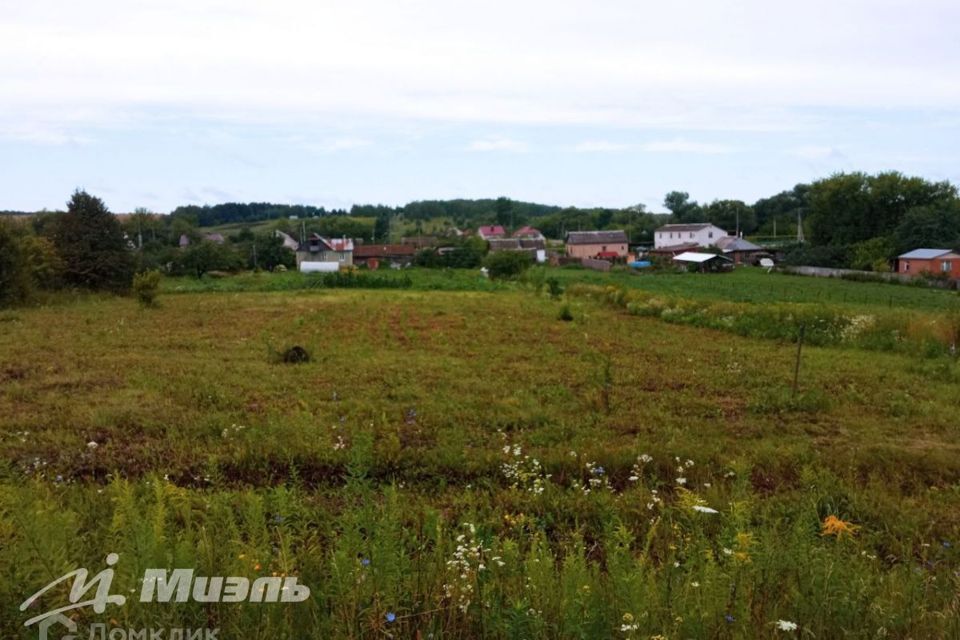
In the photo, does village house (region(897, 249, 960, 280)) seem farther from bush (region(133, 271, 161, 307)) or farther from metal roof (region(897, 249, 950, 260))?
bush (region(133, 271, 161, 307))

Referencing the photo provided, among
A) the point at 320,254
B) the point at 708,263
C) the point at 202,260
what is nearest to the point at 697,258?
the point at 708,263

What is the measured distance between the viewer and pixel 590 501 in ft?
15.8

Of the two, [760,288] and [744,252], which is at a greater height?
[744,252]

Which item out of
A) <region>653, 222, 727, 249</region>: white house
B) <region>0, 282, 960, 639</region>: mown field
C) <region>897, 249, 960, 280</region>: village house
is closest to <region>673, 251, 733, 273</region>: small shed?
<region>897, 249, 960, 280</region>: village house

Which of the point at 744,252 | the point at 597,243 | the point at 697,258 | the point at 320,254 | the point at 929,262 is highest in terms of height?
the point at 597,243

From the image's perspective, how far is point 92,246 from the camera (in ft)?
97.3

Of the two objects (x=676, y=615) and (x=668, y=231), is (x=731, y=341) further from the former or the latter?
(x=668, y=231)

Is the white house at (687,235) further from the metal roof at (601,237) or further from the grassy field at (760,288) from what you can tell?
the grassy field at (760,288)

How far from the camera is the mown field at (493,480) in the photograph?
229 centimetres

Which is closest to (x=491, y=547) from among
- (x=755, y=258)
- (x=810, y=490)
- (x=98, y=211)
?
(x=810, y=490)

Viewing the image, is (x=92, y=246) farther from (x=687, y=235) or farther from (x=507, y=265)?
(x=687, y=235)

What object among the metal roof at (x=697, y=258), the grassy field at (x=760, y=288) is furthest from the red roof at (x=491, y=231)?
the grassy field at (x=760, y=288)

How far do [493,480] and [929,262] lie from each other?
4919 centimetres

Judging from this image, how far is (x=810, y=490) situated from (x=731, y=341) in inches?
A: 413
